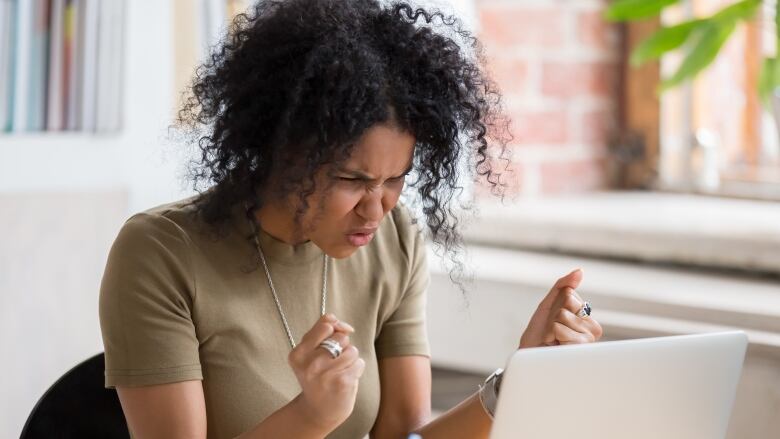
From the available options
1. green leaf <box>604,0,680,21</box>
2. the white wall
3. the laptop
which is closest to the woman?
the laptop

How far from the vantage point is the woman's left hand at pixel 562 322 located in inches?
54.9

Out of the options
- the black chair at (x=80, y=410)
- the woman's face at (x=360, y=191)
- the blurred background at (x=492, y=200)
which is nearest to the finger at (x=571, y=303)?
the woman's face at (x=360, y=191)

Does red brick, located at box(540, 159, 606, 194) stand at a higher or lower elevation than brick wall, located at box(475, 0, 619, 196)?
lower

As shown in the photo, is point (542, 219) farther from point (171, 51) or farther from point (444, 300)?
point (171, 51)

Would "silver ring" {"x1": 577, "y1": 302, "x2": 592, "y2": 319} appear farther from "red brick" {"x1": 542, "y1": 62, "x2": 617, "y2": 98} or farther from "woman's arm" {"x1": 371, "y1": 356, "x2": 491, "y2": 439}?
"red brick" {"x1": 542, "y1": 62, "x2": 617, "y2": 98}

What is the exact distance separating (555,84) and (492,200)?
1.02ft

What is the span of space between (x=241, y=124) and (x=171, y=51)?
2.98 feet

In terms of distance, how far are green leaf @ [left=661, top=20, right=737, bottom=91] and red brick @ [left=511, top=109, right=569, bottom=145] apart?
1.89ft

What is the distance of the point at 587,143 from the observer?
2.64 meters

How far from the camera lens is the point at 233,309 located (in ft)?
4.64

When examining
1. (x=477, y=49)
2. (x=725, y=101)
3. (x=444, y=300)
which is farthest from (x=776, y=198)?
(x=477, y=49)

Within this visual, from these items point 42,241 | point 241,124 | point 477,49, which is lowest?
point 42,241

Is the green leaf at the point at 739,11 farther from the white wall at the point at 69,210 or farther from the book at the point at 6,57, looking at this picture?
the book at the point at 6,57

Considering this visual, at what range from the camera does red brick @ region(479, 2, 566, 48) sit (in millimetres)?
2459
